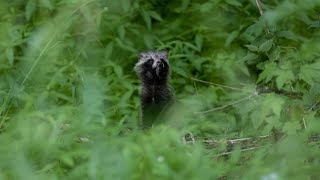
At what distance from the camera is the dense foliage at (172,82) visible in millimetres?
3660

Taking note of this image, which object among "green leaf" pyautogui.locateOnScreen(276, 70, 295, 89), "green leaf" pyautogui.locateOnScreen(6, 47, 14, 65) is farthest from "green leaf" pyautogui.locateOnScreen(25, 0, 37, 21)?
"green leaf" pyautogui.locateOnScreen(276, 70, 295, 89)

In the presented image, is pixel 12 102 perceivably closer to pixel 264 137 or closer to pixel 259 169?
pixel 264 137

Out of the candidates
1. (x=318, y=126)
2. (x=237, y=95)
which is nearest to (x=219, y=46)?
(x=237, y=95)

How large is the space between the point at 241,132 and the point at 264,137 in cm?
53

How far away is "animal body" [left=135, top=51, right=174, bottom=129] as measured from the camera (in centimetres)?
584

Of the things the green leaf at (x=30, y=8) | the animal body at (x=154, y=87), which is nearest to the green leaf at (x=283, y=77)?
the animal body at (x=154, y=87)

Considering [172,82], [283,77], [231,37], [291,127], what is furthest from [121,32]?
[291,127]

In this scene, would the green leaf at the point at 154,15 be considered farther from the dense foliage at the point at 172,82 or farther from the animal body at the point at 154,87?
the animal body at the point at 154,87

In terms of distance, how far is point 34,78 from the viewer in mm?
4953

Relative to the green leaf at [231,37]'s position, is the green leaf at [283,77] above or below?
above

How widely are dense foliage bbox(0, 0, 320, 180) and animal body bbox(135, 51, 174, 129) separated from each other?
137mm

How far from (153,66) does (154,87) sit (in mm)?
145

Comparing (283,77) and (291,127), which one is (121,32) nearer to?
(283,77)

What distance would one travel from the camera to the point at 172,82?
7.19 m
